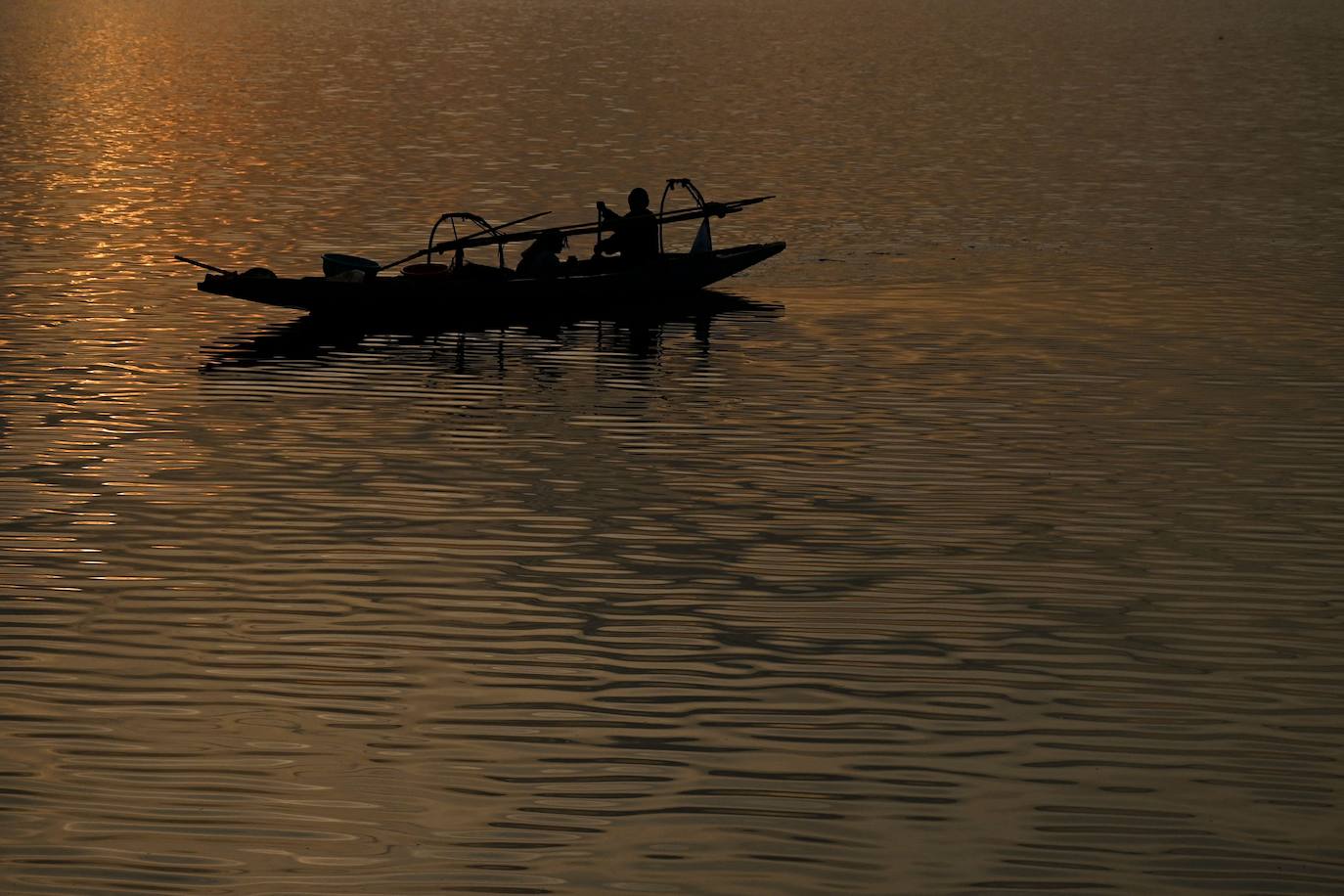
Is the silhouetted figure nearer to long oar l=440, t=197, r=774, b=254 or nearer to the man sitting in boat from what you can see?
long oar l=440, t=197, r=774, b=254

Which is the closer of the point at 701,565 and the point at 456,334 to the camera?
the point at 701,565

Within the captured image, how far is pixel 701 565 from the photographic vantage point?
54.7 feet

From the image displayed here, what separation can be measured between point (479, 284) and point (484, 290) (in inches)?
5.0

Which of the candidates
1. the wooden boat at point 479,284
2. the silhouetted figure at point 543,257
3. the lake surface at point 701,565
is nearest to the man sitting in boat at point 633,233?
the wooden boat at point 479,284

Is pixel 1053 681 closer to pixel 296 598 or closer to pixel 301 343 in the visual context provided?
pixel 296 598

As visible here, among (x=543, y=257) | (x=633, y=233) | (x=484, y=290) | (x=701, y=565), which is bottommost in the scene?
(x=701, y=565)

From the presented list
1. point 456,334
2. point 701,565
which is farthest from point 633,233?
point 701,565

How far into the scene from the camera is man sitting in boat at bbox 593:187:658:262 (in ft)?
101

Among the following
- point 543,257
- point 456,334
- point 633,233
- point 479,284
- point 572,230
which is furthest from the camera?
point 633,233

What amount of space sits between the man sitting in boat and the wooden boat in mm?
165

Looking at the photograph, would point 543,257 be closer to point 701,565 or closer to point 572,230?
point 572,230

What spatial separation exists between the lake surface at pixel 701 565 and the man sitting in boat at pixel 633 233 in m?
1.69

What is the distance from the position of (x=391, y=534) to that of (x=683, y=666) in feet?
14.5

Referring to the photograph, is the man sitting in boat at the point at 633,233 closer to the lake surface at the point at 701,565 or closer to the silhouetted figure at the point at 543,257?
the silhouetted figure at the point at 543,257
